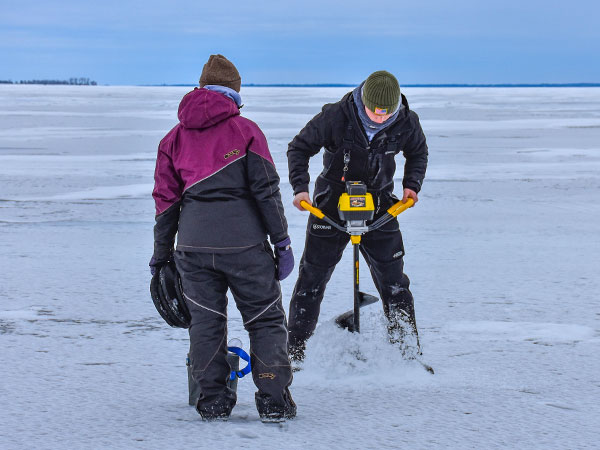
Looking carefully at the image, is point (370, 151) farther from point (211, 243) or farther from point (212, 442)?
point (212, 442)

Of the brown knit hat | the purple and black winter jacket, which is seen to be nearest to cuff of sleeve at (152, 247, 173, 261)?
the purple and black winter jacket

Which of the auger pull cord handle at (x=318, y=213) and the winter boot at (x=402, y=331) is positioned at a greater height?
the auger pull cord handle at (x=318, y=213)

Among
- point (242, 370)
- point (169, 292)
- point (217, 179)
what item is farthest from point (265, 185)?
point (242, 370)

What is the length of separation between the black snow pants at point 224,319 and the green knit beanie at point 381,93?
84 centimetres

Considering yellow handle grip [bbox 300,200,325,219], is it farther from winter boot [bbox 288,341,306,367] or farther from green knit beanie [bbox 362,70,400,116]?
winter boot [bbox 288,341,306,367]

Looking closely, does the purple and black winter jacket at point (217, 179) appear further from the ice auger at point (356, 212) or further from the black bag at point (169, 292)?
the ice auger at point (356, 212)

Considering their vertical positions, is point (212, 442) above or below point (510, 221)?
below

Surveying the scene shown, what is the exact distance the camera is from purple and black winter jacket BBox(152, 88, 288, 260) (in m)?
2.87

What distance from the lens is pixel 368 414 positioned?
312 centimetres

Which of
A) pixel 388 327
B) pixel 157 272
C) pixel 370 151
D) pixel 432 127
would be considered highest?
pixel 432 127

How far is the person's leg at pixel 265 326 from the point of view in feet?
9.71

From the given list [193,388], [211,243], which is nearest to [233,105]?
[211,243]

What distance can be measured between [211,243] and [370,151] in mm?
1034

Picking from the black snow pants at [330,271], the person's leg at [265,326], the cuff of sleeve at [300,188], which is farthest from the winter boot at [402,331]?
the person's leg at [265,326]
